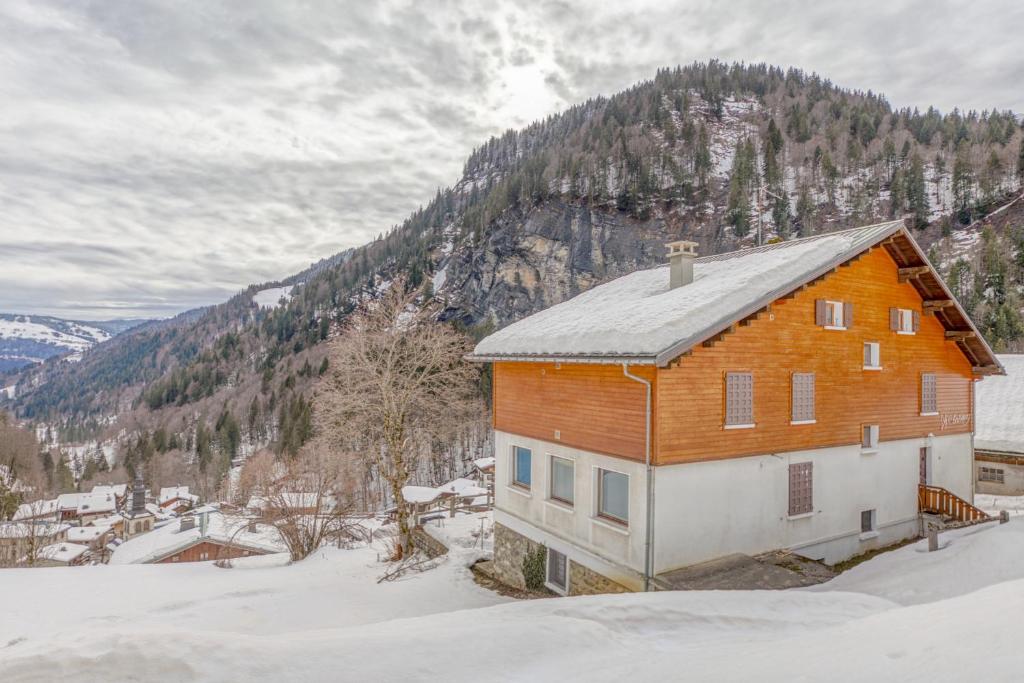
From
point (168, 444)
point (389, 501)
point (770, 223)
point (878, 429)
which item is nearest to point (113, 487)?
point (168, 444)

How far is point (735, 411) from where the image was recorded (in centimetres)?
1220

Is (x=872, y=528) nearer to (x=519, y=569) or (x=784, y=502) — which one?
(x=784, y=502)

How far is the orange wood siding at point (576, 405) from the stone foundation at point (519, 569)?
2922mm

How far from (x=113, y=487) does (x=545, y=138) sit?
144 metres

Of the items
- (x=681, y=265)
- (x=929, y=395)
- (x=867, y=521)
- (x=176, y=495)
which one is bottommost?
(x=176, y=495)

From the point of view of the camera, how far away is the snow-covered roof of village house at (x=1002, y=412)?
24.5m

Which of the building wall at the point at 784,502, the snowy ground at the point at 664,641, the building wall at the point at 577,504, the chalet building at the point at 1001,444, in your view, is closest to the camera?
the snowy ground at the point at 664,641

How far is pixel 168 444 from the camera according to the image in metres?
96.3

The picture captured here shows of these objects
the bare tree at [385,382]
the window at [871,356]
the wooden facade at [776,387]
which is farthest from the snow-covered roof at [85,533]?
the window at [871,356]

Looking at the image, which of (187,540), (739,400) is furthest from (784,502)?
(187,540)

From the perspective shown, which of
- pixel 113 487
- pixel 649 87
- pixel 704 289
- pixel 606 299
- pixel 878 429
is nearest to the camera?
pixel 704 289

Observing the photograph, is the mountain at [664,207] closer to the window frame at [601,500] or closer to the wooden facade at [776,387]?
the wooden facade at [776,387]

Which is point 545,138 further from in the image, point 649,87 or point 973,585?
point 973,585

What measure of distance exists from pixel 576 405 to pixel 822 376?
20.6 feet
